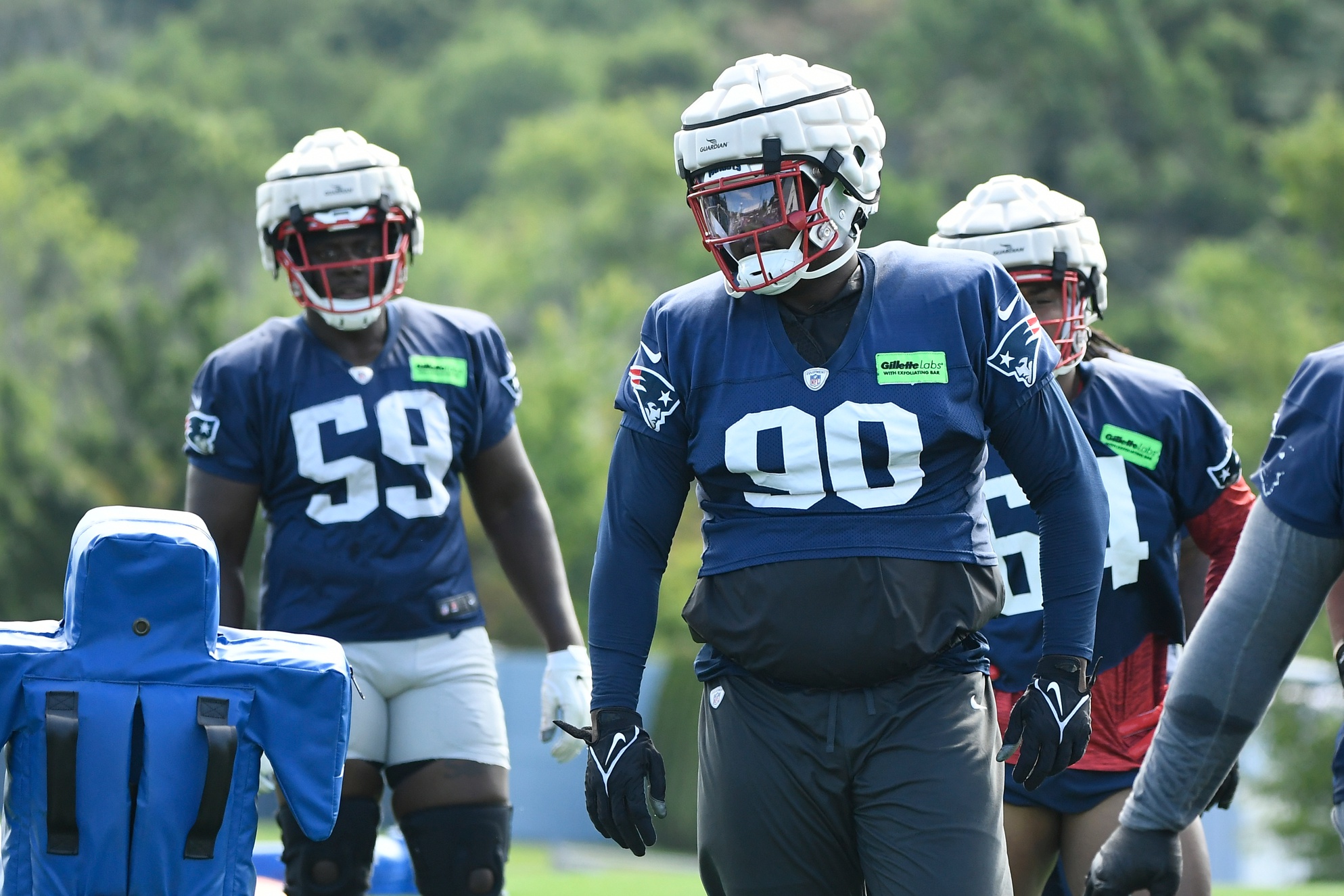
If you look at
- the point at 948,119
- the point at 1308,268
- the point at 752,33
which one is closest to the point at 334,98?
the point at 752,33

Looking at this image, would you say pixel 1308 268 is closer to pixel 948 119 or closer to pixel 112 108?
pixel 948 119

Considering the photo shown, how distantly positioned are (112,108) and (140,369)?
99.9 feet

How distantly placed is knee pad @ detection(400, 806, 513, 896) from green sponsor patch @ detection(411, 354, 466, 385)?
1.07 m

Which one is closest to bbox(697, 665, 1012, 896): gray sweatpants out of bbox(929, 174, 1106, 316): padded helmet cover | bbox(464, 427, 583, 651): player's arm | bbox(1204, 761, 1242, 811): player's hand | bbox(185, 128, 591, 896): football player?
bbox(1204, 761, 1242, 811): player's hand

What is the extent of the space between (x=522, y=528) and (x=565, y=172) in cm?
5530

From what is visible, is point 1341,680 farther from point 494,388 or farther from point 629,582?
point 494,388

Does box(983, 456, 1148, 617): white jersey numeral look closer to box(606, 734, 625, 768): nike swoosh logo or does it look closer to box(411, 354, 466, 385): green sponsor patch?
box(606, 734, 625, 768): nike swoosh logo

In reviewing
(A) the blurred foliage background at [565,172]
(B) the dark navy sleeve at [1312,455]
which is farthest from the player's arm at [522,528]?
(A) the blurred foliage background at [565,172]

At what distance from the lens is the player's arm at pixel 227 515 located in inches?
190

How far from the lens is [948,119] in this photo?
5075 centimetres

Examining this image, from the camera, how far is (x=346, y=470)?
478 cm

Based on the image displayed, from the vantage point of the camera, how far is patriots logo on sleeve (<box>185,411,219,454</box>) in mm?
4820

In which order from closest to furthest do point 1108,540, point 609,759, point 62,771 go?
point 62,771, point 609,759, point 1108,540

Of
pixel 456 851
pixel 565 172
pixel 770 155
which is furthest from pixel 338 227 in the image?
pixel 565 172
